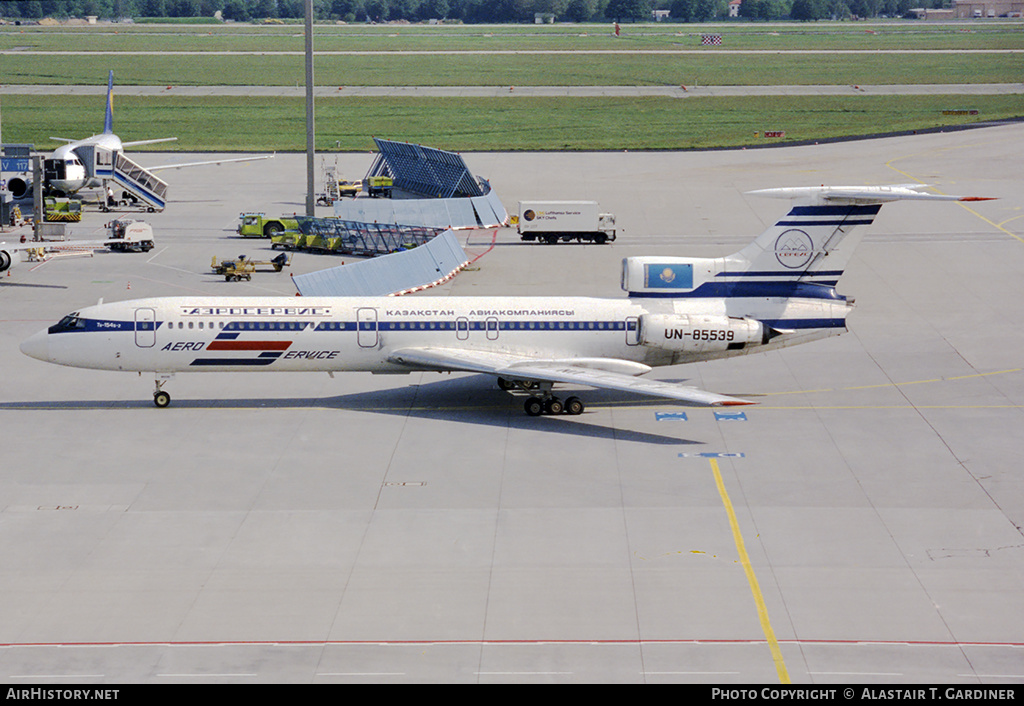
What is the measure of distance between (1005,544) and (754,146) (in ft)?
281

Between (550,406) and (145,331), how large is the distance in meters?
13.1

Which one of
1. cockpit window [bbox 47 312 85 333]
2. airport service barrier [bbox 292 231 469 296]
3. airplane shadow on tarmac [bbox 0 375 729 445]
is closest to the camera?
airplane shadow on tarmac [bbox 0 375 729 445]

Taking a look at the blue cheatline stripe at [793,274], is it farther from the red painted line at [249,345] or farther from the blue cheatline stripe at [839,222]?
the red painted line at [249,345]

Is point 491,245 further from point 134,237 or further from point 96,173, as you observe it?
point 96,173

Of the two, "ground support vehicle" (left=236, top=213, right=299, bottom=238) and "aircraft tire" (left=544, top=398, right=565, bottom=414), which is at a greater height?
"ground support vehicle" (left=236, top=213, right=299, bottom=238)

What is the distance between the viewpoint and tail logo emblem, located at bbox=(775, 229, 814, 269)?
3994cm

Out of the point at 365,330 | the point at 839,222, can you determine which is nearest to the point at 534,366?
the point at 365,330

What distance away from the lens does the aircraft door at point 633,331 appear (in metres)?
39.4

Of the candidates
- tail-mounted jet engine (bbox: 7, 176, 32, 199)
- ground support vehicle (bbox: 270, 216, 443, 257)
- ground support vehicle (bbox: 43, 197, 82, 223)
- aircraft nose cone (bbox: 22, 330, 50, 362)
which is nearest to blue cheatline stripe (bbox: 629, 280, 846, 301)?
aircraft nose cone (bbox: 22, 330, 50, 362)

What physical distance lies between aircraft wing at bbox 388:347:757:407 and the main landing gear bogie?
0.80m

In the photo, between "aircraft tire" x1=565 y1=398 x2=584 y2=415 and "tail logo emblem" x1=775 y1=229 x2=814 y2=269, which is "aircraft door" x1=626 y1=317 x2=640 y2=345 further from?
"tail logo emblem" x1=775 y1=229 x2=814 y2=269

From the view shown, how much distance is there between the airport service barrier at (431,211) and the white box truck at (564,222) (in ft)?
20.0

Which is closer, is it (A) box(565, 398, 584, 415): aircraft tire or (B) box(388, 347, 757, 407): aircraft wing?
(B) box(388, 347, 757, 407): aircraft wing

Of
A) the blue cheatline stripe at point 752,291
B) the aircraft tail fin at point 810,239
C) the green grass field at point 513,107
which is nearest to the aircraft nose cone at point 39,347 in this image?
the blue cheatline stripe at point 752,291
